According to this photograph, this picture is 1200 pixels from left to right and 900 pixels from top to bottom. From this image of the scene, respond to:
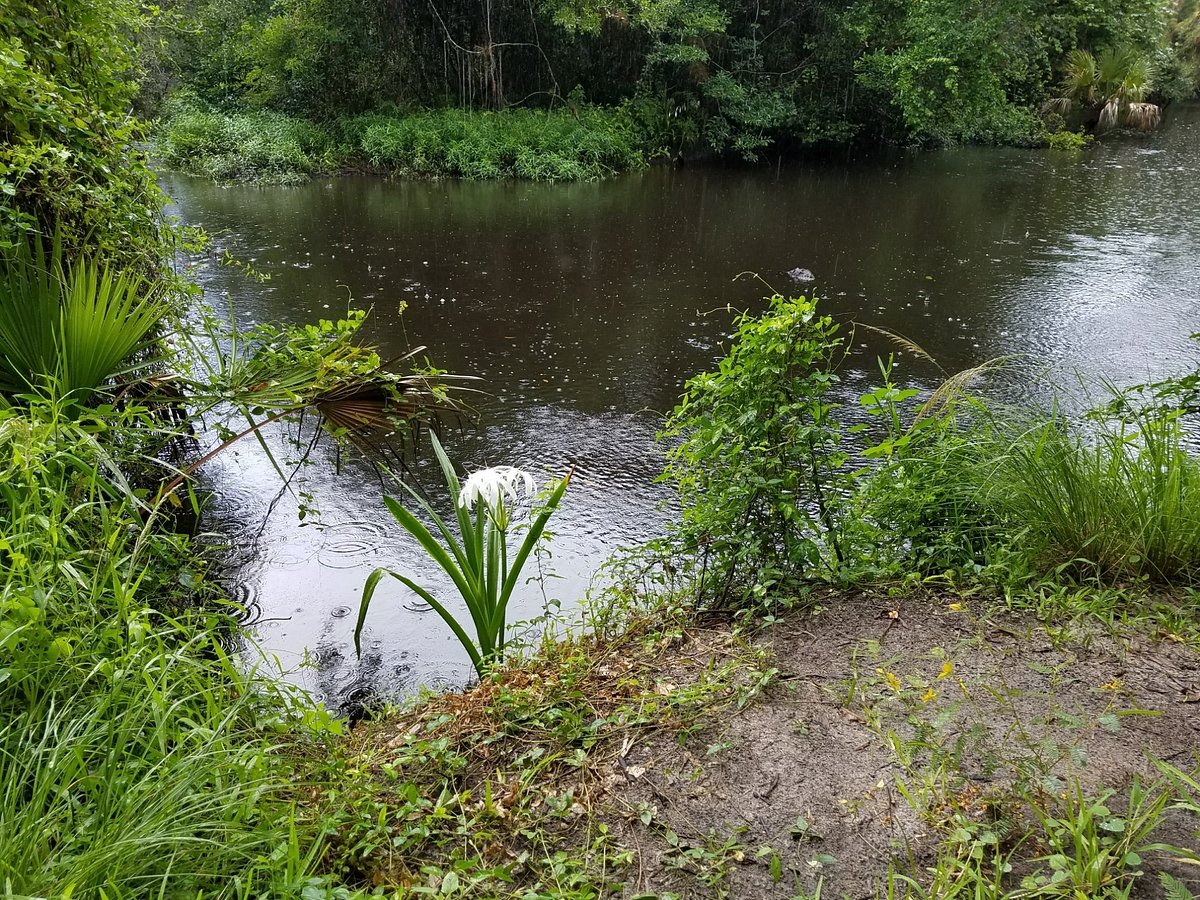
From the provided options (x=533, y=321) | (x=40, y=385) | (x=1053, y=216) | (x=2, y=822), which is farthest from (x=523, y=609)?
(x=1053, y=216)

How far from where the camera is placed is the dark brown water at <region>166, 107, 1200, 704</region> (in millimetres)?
3977

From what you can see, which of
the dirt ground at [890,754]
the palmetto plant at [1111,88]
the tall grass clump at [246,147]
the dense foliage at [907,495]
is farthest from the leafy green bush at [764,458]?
the palmetto plant at [1111,88]

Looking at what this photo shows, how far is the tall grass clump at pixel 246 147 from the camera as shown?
14.7m

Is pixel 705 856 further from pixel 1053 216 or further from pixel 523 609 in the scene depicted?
pixel 1053 216

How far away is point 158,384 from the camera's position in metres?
3.11

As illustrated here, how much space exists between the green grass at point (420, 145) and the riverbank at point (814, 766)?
1390 centimetres

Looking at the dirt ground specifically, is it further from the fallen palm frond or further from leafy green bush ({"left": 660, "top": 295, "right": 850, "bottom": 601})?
the fallen palm frond

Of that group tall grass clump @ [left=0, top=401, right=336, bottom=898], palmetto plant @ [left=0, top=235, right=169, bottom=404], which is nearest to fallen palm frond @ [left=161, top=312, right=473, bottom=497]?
palmetto plant @ [left=0, top=235, right=169, bottom=404]

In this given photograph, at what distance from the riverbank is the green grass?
13896mm

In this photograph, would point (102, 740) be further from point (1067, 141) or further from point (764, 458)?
point (1067, 141)

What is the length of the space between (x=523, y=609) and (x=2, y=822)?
2.38 m

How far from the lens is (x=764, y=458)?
9.39 ft

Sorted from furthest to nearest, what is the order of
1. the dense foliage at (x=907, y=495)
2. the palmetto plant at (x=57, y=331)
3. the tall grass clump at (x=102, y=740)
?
the dense foliage at (x=907, y=495) < the palmetto plant at (x=57, y=331) < the tall grass clump at (x=102, y=740)

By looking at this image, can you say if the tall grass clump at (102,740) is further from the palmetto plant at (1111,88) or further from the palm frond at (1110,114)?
the palm frond at (1110,114)
